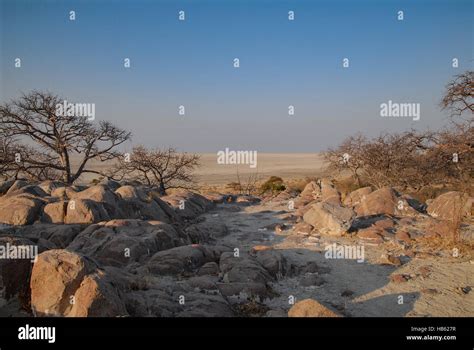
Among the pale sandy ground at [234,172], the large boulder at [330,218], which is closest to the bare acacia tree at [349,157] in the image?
the pale sandy ground at [234,172]

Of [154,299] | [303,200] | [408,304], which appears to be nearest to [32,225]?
[154,299]

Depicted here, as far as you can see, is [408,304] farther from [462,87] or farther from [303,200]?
[303,200]

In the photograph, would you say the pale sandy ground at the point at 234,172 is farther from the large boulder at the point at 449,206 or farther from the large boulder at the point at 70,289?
the large boulder at the point at 70,289

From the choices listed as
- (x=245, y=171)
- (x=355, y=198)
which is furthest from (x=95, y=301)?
(x=245, y=171)

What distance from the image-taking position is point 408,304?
22.1 feet

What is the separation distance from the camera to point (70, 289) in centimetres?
498

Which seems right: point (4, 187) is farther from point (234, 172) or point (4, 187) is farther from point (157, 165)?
point (234, 172)

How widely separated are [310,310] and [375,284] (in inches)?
120

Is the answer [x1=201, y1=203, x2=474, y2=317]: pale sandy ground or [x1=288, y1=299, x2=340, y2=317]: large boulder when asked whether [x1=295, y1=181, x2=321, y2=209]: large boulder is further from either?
[x1=288, y1=299, x2=340, y2=317]: large boulder

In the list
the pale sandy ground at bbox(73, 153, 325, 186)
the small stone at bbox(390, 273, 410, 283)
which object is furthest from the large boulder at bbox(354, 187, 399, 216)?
the pale sandy ground at bbox(73, 153, 325, 186)

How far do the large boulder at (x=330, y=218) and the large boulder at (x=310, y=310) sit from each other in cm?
650

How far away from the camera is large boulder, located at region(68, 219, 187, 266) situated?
8.30m
